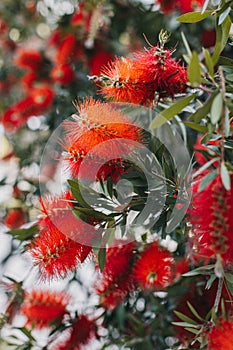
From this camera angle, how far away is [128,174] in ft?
2.37

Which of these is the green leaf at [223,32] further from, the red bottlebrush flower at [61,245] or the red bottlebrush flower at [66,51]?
the red bottlebrush flower at [66,51]

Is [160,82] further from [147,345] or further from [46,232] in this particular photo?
[147,345]

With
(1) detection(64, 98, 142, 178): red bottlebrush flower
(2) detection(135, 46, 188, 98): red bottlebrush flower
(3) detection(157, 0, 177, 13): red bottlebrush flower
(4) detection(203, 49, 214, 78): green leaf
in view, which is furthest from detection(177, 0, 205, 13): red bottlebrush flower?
(4) detection(203, 49, 214, 78): green leaf

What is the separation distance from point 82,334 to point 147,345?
12 cm

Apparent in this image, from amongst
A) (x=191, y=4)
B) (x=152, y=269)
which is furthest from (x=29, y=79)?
(x=152, y=269)

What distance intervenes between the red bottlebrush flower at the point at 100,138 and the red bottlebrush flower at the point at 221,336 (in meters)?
0.20

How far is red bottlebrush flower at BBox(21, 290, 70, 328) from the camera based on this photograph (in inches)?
42.6

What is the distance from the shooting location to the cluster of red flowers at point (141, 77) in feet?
2.37

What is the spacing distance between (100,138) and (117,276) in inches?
14.1

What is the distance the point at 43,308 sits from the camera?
1.09 m

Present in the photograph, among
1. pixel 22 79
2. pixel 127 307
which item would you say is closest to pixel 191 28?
pixel 22 79

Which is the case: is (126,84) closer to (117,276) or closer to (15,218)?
(117,276)

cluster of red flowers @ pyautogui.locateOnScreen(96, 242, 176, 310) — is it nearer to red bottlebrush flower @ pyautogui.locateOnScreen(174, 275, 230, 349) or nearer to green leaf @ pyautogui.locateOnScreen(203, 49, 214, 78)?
red bottlebrush flower @ pyautogui.locateOnScreen(174, 275, 230, 349)

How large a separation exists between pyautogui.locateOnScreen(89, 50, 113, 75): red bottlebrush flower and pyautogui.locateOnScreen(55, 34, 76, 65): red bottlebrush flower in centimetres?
5
